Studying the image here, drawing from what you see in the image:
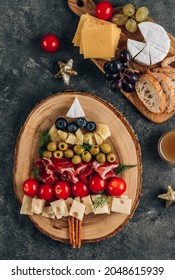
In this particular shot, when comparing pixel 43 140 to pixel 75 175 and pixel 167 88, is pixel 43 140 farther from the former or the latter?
pixel 167 88

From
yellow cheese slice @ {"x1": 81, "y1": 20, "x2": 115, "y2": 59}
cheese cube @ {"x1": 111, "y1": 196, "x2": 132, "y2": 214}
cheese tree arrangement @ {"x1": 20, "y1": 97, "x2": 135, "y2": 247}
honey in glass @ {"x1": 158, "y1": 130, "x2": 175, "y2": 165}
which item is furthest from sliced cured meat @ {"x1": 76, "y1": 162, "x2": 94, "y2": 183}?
yellow cheese slice @ {"x1": 81, "y1": 20, "x2": 115, "y2": 59}

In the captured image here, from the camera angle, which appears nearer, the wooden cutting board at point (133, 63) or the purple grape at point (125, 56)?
the purple grape at point (125, 56)

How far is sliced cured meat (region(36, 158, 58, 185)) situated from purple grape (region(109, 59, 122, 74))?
0.63 metres

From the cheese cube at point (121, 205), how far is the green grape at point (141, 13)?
1.06 meters

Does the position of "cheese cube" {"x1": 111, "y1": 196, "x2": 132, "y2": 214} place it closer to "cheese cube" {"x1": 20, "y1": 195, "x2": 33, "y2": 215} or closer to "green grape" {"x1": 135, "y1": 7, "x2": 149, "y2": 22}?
"cheese cube" {"x1": 20, "y1": 195, "x2": 33, "y2": 215}

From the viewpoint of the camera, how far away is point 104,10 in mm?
2551

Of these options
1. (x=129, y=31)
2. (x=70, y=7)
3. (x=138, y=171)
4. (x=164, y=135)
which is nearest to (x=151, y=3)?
(x=129, y=31)

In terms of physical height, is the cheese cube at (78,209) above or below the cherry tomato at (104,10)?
below

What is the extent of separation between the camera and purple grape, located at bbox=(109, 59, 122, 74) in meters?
2.47

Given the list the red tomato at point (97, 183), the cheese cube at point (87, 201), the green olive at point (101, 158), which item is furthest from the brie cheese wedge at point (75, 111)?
the cheese cube at point (87, 201)

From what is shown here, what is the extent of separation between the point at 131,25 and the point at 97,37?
0.21 meters

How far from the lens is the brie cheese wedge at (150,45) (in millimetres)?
2555

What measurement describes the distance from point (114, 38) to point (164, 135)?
0.64 metres

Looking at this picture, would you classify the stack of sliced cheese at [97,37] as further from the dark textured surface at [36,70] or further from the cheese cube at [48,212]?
the cheese cube at [48,212]
